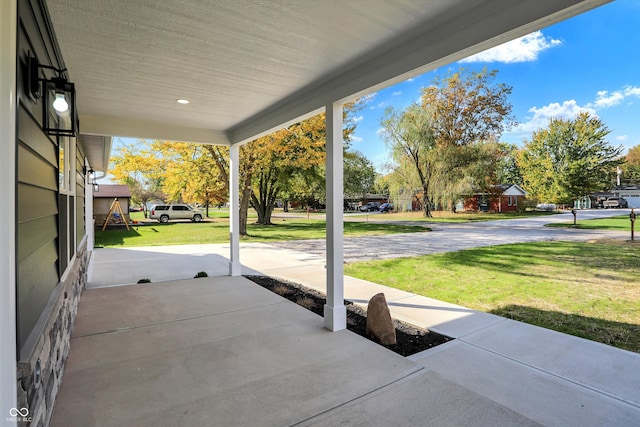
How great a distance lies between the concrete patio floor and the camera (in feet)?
6.75

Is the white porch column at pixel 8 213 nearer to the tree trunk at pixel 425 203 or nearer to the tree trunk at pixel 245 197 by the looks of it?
the tree trunk at pixel 245 197

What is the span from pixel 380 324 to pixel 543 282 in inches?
185

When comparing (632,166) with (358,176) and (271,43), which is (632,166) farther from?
(358,176)

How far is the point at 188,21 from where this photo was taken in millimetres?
2254

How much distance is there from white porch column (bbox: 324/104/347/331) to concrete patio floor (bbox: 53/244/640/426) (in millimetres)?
236

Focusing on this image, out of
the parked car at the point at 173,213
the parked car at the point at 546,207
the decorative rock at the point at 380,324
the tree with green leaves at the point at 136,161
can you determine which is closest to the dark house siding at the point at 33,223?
the decorative rock at the point at 380,324

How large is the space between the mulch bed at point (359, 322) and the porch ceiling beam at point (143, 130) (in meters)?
2.82

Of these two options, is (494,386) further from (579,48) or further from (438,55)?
(579,48)

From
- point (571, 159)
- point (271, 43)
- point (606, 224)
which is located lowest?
point (606, 224)

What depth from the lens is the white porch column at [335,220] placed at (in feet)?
11.3

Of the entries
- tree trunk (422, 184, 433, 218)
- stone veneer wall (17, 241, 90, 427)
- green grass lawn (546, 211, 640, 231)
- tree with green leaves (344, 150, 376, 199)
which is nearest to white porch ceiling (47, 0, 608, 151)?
stone veneer wall (17, 241, 90, 427)

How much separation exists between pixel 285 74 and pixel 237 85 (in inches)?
25.8

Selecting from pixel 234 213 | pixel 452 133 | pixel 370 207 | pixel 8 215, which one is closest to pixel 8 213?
pixel 8 215

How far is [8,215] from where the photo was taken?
1.14 metres
